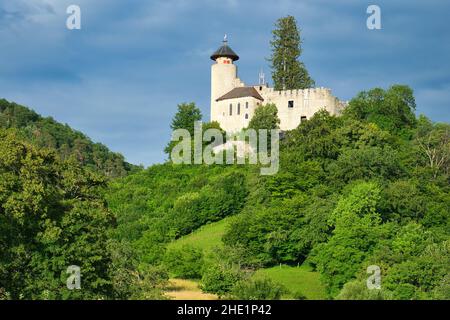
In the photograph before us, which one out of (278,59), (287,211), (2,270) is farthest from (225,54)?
(2,270)

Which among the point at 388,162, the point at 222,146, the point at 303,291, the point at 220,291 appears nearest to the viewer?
the point at 220,291

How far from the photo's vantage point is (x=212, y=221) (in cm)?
6694

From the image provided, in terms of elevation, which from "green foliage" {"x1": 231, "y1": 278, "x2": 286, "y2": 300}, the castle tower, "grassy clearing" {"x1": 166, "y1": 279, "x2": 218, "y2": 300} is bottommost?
"grassy clearing" {"x1": 166, "y1": 279, "x2": 218, "y2": 300}

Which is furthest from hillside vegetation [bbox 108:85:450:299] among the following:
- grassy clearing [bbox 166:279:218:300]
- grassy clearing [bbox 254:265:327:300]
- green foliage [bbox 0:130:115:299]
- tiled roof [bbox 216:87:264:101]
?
green foliage [bbox 0:130:115:299]

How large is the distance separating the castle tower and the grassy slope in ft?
56.8

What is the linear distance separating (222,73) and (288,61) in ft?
21.0

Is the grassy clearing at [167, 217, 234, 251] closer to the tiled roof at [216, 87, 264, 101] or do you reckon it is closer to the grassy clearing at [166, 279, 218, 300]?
the grassy clearing at [166, 279, 218, 300]

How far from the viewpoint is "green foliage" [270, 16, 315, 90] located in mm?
81562

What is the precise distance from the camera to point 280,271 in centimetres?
5388

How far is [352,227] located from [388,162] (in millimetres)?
10574

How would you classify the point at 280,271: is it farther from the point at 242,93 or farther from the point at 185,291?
the point at 242,93

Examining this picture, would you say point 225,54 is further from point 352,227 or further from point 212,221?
point 352,227

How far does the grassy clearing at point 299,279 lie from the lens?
4909 centimetres

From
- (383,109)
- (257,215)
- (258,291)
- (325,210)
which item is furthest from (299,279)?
(383,109)
